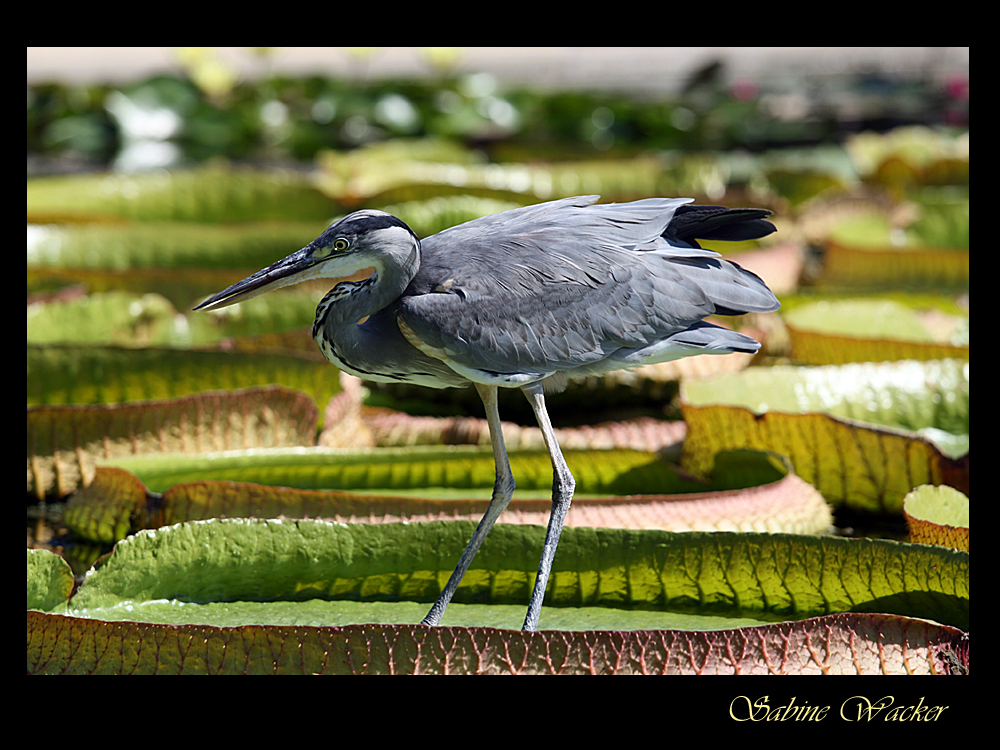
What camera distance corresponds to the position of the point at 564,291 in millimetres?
1459

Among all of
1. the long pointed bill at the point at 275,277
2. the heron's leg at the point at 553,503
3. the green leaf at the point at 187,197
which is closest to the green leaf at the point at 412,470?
the heron's leg at the point at 553,503

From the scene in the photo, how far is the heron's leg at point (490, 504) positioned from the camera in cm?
157

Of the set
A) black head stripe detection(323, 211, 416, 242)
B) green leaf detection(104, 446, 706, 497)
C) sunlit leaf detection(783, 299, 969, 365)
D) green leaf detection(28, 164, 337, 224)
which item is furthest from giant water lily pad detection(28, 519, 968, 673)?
green leaf detection(28, 164, 337, 224)

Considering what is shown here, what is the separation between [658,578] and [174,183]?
3193mm

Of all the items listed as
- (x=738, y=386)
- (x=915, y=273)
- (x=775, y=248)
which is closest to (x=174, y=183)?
(x=775, y=248)

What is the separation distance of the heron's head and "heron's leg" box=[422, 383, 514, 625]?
0.27 meters

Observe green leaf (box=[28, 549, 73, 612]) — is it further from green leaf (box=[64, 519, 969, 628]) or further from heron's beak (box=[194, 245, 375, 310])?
heron's beak (box=[194, 245, 375, 310])

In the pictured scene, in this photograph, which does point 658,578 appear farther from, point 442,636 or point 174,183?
point 174,183

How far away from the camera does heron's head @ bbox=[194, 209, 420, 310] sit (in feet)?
4.47

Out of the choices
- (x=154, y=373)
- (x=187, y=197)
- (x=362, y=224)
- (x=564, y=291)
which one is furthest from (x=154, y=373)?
(x=187, y=197)

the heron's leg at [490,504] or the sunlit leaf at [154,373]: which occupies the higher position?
the sunlit leaf at [154,373]

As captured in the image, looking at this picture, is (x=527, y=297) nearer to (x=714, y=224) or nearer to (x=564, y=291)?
(x=564, y=291)

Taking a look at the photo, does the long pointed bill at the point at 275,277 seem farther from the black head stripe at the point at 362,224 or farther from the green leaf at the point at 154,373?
the green leaf at the point at 154,373

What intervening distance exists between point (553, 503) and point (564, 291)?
0.38 m
